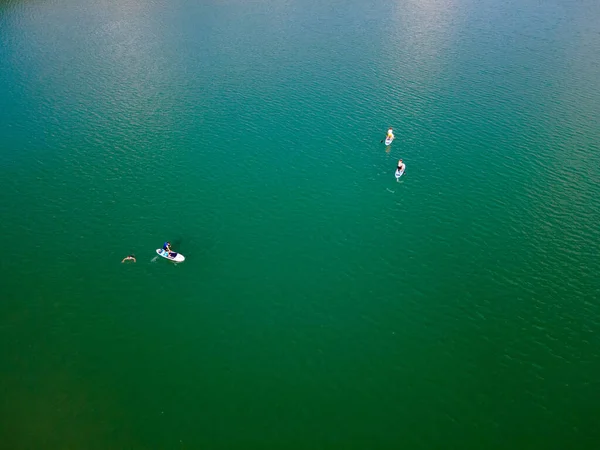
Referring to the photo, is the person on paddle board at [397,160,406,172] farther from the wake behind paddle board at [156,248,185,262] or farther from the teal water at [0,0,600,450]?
the wake behind paddle board at [156,248,185,262]

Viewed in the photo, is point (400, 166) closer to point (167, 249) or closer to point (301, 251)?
point (301, 251)

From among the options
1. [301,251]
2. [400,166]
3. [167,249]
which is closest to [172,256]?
[167,249]

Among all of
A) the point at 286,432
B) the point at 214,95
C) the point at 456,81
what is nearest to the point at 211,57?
the point at 214,95

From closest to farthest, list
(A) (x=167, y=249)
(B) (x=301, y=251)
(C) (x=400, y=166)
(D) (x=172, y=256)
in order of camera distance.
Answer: (D) (x=172, y=256) → (A) (x=167, y=249) → (B) (x=301, y=251) → (C) (x=400, y=166)

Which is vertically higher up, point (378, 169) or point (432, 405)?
point (378, 169)

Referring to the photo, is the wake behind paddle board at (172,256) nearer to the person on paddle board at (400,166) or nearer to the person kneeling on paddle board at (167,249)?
the person kneeling on paddle board at (167,249)

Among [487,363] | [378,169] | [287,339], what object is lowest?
[287,339]

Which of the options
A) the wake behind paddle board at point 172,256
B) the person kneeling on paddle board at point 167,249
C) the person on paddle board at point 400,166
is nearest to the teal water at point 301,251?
the wake behind paddle board at point 172,256

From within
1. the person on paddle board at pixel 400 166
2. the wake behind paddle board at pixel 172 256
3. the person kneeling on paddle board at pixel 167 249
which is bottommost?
the wake behind paddle board at pixel 172 256

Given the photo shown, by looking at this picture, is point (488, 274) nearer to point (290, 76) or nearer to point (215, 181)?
point (215, 181)
